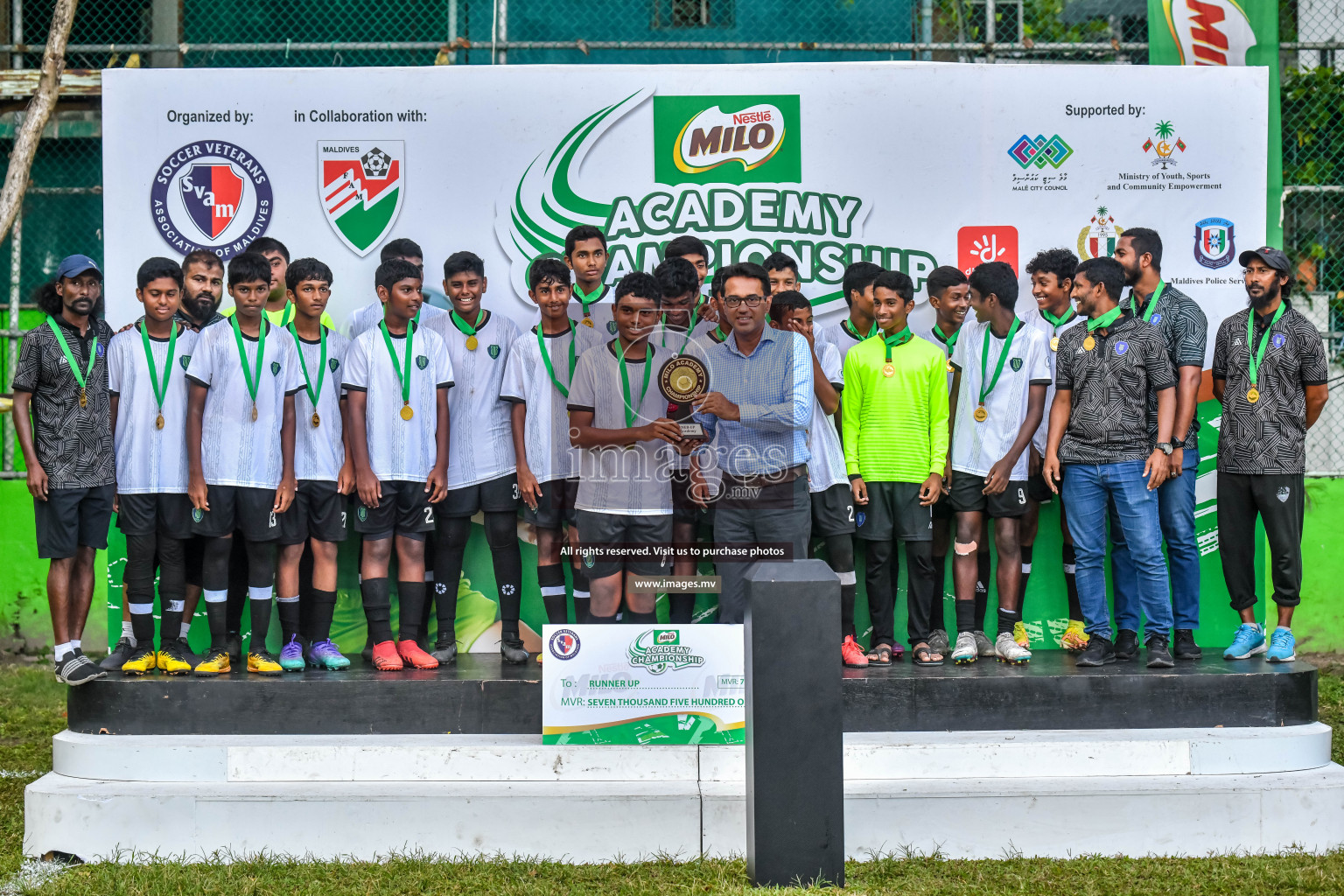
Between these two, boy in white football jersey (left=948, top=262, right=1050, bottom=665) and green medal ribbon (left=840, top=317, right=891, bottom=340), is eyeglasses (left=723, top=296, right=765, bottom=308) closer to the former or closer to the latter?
green medal ribbon (left=840, top=317, right=891, bottom=340)

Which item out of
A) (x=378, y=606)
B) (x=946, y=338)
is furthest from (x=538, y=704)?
(x=946, y=338)

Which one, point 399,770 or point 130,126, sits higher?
point 130,126

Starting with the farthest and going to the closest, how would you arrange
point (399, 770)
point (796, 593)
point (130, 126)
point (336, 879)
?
point (130, 126), point (399, 770), point (336, 879), point (796, 593)

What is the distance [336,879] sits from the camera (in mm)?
4848

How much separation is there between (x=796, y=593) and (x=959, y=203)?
3479 mm

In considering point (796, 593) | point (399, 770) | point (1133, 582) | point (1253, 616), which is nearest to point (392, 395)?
point (399, 770)

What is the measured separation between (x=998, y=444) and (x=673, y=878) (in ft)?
8.95

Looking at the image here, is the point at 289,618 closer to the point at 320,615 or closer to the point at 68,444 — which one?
the point at 320,615

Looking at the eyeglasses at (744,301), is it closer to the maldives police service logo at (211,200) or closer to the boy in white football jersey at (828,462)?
the boy in white football jersey at (828,462)

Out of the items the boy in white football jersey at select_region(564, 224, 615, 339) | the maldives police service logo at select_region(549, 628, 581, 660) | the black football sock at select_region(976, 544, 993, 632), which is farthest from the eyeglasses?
the black football sock at select_region(976, 544, 993, 632)

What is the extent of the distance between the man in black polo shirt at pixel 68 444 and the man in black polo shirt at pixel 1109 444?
4403 millimetres

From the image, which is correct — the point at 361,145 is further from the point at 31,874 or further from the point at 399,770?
the point at 31,874

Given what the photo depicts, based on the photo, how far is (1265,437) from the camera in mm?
6203

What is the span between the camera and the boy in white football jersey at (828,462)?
6215 millimetres
